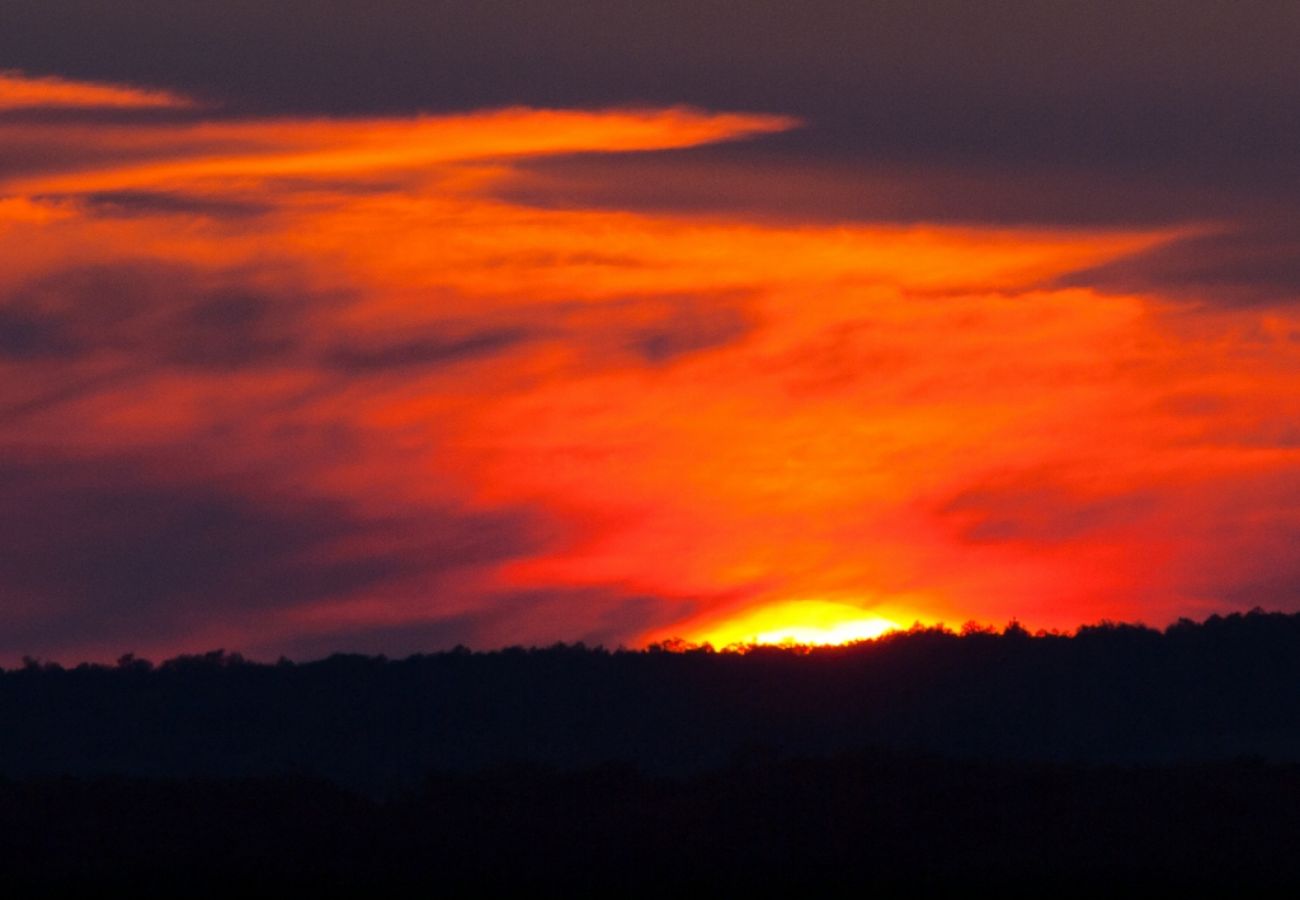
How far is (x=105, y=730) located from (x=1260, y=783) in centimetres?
1996

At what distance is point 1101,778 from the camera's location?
34.3 metres

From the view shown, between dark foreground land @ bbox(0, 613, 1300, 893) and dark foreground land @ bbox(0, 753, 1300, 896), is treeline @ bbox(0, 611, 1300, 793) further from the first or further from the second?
dark foreground land @ bbox(0, 753, 1300, 896)

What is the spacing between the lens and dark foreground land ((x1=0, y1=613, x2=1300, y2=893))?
32250 mm

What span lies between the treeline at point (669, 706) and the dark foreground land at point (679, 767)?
0.16ft

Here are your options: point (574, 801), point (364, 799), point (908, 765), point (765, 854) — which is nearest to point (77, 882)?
point (364, 799)

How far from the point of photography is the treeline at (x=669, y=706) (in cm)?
4038

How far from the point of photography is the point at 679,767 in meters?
40.1

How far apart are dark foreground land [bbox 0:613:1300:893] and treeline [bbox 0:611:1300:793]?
0.05 metres

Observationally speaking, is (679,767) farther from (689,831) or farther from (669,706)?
(689,831)

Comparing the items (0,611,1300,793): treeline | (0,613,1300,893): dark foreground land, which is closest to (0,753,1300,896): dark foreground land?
(0,613,1300,893): dark foreground land

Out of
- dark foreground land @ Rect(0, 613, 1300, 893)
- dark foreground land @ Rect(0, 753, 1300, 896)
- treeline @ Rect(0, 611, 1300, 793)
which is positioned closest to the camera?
dark foreground land @ Rect(0, 753, 1300, 896)

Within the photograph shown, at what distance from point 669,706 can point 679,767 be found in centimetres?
194

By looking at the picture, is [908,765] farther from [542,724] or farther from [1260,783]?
[542,724]

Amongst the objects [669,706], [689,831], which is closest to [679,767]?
[669,706]
